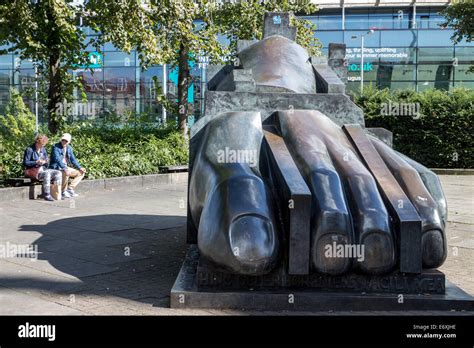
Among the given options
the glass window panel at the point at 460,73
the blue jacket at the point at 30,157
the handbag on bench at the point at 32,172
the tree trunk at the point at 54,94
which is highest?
the glass window panel at the point at 460,73

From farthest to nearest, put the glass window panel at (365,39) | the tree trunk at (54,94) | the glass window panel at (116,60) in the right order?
1. the glass window panel at (116,60)
2. the glass window panel at (365,39)
3. the tree trunk at (54,94)

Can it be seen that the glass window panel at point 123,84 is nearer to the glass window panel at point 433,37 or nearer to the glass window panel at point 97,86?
the glass window panel at point 97,86

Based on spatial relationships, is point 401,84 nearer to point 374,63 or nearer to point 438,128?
point 374,63

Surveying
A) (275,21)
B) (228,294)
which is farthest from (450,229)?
(228,294)

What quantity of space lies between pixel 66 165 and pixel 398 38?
33585 millimetres

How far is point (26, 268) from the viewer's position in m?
6.98

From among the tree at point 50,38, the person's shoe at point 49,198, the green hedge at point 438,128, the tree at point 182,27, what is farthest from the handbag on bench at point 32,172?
the green hedge at point 438,128

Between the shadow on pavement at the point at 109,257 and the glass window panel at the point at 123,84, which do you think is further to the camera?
the glass window panel at the point at 123,84

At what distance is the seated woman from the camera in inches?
517

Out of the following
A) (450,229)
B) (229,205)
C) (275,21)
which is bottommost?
(450,229)

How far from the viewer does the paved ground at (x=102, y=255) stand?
18.5 ft

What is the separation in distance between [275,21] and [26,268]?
4.74m

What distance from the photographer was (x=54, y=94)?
58.2 feet

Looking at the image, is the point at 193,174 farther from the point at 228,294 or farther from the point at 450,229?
the point at 450,229
